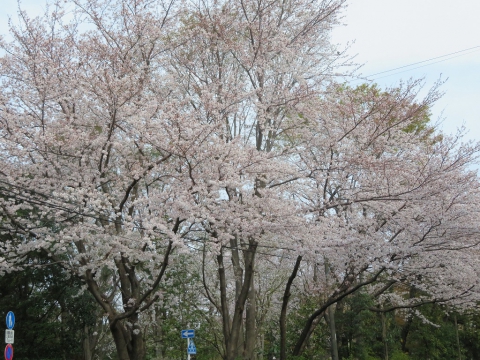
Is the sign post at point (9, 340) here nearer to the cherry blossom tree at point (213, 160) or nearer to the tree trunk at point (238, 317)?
the cherry blossom tree at point (213, 160)

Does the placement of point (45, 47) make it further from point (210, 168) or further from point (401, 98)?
point (401, 98)

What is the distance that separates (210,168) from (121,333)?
4.18 metres

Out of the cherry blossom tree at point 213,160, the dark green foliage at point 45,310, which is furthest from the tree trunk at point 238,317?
the dark green foliage at point 45,310

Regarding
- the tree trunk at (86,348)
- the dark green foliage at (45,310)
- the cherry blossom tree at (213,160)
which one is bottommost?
the tree trunk at (86,348)

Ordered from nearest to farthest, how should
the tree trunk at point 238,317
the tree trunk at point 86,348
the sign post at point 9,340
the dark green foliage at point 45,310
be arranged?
the sign post at point 9,340
the tree trunk at point 238,317
the dark green foliage at point 45,310
the tree trunk at point 86,348

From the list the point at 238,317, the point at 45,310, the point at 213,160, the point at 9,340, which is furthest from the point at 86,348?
the point at 213,160

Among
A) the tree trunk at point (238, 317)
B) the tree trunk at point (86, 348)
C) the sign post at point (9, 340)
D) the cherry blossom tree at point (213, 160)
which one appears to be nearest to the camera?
the sign post at point (9, 340)

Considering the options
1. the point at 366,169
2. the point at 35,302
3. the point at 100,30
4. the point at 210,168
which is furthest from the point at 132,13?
the point at 35,302

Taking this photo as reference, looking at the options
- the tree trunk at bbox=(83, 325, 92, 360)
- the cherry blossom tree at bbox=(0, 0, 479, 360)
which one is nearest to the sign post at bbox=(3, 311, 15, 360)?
the cherry blossom tree at bbox=(0, 0, 479, 360)

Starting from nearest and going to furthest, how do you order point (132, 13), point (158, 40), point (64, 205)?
point (64, 205) → point (132, 13) → point (158, 40)

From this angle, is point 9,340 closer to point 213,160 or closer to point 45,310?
point 213,160

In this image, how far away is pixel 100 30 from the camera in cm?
1202

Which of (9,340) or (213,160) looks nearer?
(9,340)

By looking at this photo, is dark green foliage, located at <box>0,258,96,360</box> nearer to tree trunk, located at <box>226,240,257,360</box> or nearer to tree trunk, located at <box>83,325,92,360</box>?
tree trunk, located at <box>83,325,92,360</box>
